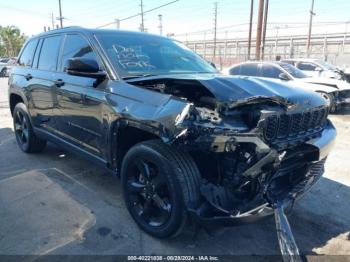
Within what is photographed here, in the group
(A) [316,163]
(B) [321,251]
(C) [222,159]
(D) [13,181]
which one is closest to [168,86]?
(C) [222,159]

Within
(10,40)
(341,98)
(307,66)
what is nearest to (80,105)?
(341,98)

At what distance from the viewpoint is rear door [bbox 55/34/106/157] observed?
11.8 feet

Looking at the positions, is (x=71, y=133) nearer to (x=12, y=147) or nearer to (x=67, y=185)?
(x=67, y=185)

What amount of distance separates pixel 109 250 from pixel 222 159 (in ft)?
4.21

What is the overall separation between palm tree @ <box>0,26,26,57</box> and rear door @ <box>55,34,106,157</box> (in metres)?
61.5

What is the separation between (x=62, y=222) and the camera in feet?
11.5

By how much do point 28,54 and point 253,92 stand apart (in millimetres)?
4105

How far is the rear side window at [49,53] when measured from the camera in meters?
4.57

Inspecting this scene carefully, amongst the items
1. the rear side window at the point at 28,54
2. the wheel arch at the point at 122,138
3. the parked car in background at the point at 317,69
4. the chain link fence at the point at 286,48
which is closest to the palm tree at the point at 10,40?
the chain link fence at the point at 286,48

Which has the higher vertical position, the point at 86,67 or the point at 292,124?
the point at 86,67

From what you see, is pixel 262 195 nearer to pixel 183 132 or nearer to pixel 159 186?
pixel 183 132

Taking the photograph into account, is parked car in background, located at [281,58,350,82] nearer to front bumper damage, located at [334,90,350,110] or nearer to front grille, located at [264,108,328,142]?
front bumper damage, located at [334,90,350,110]

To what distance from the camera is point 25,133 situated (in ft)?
18.9

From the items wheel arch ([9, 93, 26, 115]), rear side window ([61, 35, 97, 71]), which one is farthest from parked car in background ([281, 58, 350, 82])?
rear side window ([61, 35, 97, 71])
